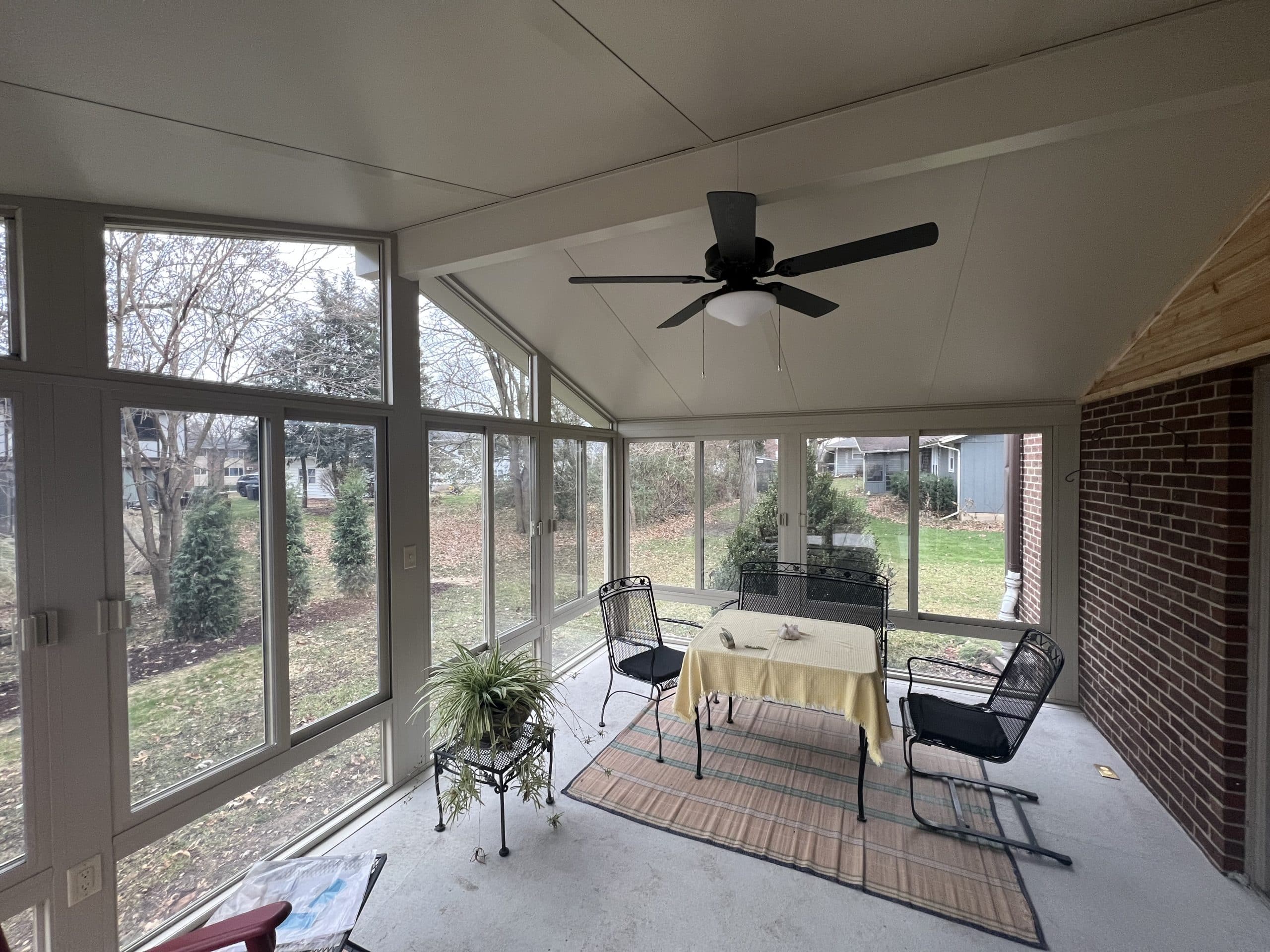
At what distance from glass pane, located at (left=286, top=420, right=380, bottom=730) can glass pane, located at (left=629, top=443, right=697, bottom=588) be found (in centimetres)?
288

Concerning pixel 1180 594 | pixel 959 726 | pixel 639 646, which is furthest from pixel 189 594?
pixel 1180 594

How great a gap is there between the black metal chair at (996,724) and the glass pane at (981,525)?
4.09 ft

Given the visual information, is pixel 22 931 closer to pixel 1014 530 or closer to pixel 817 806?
pixel 817 806

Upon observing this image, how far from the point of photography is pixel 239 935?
1418mm

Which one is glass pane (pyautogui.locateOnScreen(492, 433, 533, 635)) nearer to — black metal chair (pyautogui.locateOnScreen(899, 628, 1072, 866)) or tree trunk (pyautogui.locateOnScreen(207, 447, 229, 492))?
tree trunk (pyautogui.locateOnScreen(207, 447, 229, 492))

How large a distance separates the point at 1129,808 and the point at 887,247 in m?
3.34

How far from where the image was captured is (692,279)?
1949 mm

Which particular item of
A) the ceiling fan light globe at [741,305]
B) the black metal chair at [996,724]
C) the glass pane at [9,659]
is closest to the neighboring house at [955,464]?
the black metal chair at [996,724]

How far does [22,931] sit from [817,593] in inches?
182

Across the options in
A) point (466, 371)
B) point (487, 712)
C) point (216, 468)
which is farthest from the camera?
point (466, 371)

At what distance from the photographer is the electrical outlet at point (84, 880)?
1.72 metres

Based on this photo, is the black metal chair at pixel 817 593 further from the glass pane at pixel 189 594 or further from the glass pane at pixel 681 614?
the glass pane at pixel 189 594

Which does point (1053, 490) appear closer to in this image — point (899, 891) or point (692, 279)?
point (899, 891)

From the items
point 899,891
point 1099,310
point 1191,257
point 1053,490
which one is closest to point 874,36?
point 1191,257
